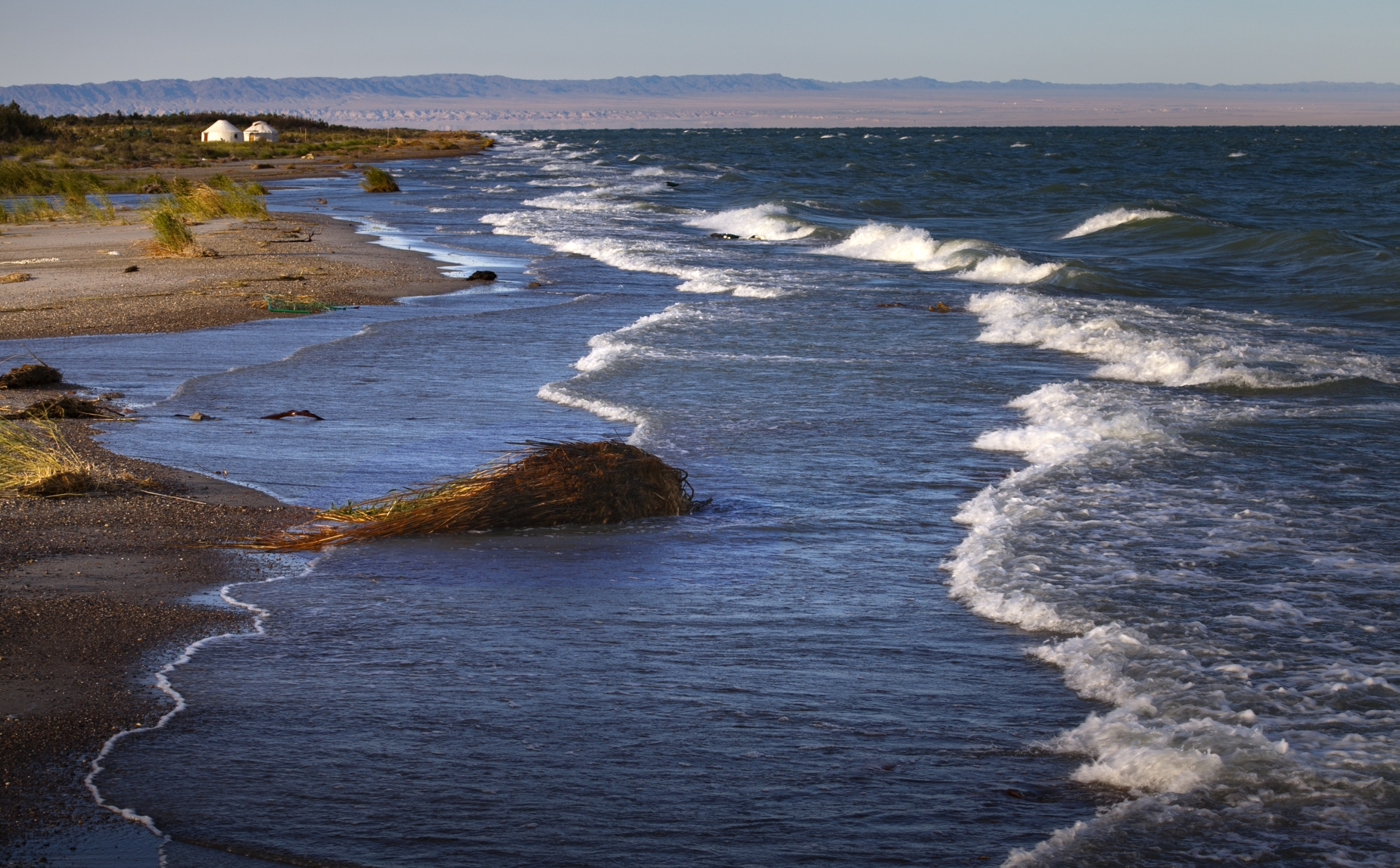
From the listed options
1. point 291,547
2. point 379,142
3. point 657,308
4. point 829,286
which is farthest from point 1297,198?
point 379,142

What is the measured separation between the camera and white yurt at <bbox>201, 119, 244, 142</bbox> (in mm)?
90562

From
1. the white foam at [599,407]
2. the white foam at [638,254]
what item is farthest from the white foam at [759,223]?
the white foam at [599,407]

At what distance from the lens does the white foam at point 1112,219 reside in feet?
105

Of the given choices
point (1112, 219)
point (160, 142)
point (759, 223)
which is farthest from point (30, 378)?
point (160, 142)

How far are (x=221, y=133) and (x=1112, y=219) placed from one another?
77141mm

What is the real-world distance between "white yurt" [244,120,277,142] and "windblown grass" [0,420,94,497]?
90299 mm

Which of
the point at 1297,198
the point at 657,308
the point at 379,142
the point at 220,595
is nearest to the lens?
the point at 220,595

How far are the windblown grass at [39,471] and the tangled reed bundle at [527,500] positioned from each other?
1336 mm

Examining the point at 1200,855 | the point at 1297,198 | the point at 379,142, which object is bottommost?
the point at 1200,855

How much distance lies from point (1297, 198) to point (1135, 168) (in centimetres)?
2298

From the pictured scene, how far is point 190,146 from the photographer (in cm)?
7544

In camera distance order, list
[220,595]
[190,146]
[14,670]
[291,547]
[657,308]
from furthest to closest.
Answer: [190,146] → [657,308] → [291,547] → [220,595] → [14,670]

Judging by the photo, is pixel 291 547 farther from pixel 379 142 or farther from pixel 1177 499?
pixel 379 142

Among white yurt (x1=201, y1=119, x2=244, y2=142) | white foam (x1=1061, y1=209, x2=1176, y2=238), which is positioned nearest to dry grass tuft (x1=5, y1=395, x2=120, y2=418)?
white foam (x1=1061, y1=209, x2=1176, y2=238)
